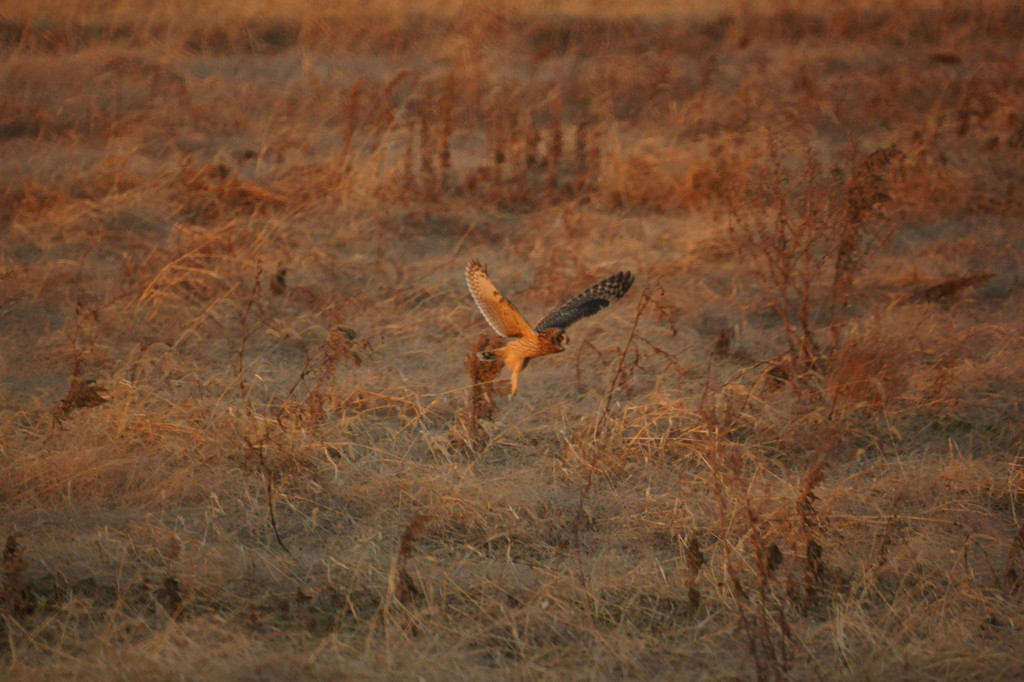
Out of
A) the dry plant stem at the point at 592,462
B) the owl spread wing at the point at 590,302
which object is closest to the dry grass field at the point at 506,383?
the dry plant stem at the point at 592,462

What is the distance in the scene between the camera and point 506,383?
4.05 meters

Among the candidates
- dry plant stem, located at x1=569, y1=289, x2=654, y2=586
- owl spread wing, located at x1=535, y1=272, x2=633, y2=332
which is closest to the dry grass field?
dry plant stem, located at x1=569, y1=289, x2=654, y2=586

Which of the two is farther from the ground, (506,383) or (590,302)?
(590,302)

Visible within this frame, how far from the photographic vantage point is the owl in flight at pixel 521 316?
338 centimetres

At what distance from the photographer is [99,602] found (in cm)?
286

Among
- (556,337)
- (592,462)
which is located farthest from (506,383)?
(556,337)

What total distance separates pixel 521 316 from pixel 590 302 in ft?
0.92

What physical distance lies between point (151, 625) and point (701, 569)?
5.24 ft

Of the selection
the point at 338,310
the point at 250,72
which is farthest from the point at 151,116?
the point at 338,310

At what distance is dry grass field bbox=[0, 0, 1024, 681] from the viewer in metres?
2.80

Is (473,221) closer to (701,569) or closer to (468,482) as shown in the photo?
(468,482)

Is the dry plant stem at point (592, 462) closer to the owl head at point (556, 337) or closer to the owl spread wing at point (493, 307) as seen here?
the owl head at point (556, 337)

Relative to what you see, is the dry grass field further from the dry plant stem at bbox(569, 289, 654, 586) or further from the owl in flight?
the owl in flight

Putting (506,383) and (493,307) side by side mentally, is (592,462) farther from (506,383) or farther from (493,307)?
(493,307)
